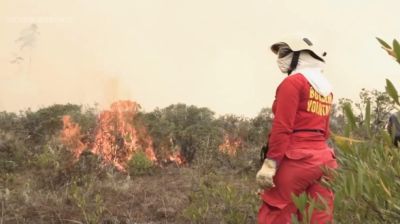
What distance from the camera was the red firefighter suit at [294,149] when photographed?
3.64 meters

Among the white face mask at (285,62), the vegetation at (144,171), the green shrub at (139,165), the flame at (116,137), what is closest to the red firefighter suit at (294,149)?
the white face mask at (285,62)

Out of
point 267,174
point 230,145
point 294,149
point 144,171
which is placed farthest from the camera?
point 230,145

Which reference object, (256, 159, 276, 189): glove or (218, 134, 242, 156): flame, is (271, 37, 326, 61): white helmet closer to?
(256, 159, 276, 189): glove

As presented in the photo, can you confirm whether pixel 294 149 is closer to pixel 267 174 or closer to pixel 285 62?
pixel 267 174

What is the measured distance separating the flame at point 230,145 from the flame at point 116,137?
1.01 meters

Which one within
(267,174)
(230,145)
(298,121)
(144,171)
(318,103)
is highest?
(318,103)

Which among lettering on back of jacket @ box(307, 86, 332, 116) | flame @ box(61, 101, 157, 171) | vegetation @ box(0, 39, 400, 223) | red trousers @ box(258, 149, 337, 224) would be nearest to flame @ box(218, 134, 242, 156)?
vegetation @ box(0, 39, 400, 223)

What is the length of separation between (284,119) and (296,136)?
0.21m

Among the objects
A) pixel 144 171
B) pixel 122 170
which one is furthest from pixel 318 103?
pixel 122 170

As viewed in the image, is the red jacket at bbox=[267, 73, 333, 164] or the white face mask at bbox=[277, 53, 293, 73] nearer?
the red jacket at bbox=[267, 73, 333, 164]

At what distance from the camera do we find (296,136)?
3.78 meters

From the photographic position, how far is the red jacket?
3.64 meters

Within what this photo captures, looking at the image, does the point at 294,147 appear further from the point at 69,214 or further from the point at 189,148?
the point at 189,148

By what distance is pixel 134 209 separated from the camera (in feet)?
19.5
